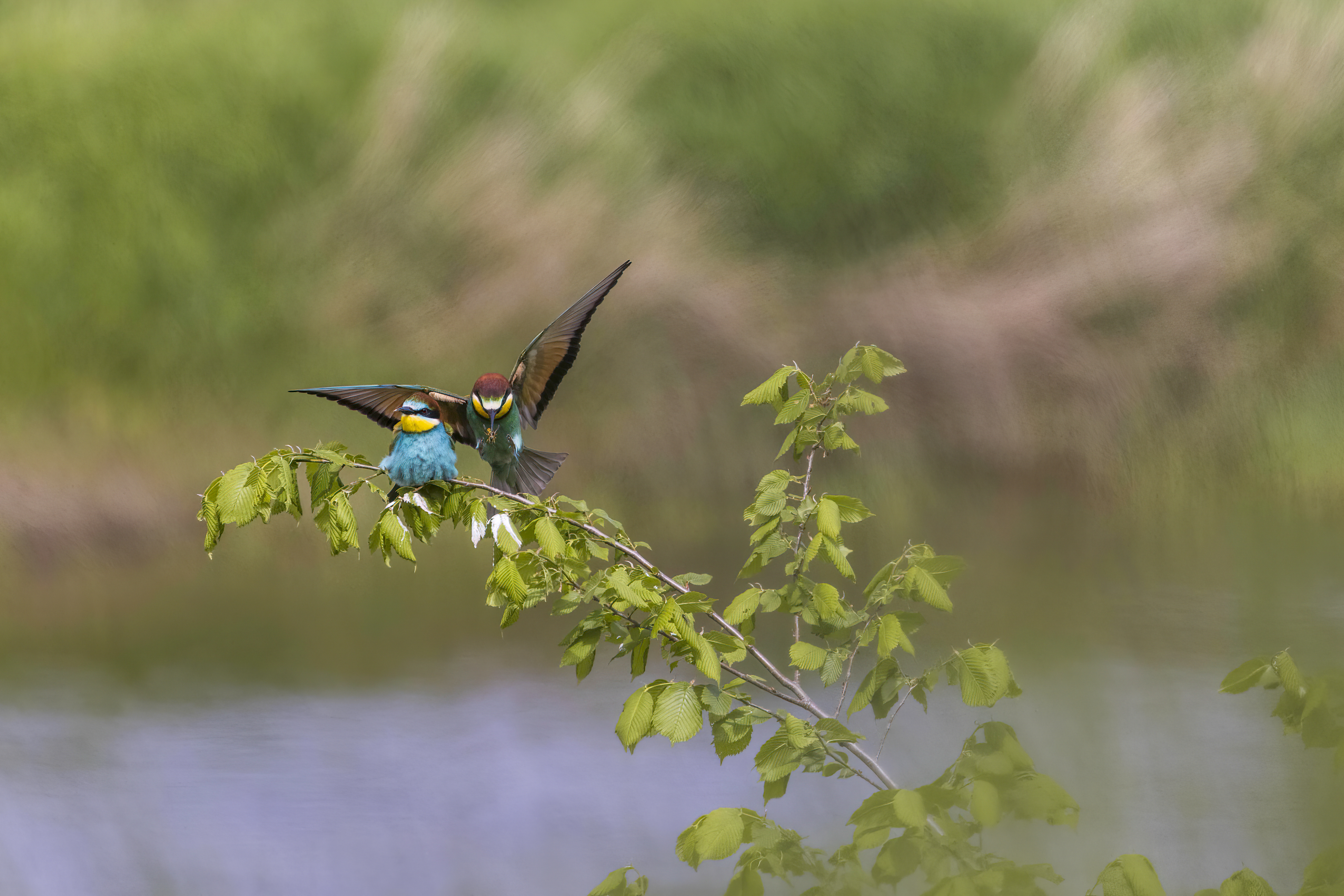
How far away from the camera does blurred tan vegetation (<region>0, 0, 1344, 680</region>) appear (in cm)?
183

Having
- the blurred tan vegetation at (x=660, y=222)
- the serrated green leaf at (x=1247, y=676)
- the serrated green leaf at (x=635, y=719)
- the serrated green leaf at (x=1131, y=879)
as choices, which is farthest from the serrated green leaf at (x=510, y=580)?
the blurred tan vegetation at (x=660, y=222)

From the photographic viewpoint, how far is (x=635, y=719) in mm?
740

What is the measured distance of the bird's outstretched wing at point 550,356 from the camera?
0.92 metres

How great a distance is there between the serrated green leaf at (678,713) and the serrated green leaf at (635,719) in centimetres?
1

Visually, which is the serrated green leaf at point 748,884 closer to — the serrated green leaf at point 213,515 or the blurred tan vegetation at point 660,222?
the serrated green leaf at point 213,515

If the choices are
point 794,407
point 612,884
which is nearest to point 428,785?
point 612,884

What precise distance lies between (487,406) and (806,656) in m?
0.36

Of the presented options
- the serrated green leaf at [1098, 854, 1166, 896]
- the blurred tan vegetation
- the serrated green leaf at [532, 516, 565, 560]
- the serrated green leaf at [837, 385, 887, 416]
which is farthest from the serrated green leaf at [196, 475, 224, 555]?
the blurred tan vegetation

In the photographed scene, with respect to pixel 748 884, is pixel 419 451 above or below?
above

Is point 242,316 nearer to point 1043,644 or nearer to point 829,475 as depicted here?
point 829,475

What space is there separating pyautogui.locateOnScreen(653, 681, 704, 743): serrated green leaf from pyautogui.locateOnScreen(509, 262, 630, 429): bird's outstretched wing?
326mm

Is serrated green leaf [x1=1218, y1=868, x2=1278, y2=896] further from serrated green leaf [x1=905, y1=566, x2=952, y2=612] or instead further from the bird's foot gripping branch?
serrated green leaf [x1=905, y1=566, x2=952, y2=612]

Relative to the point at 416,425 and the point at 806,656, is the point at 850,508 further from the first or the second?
the point at 416,425

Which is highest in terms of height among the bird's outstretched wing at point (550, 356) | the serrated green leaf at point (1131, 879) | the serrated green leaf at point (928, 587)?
the bird's outstretched wing at point (550, 356)
